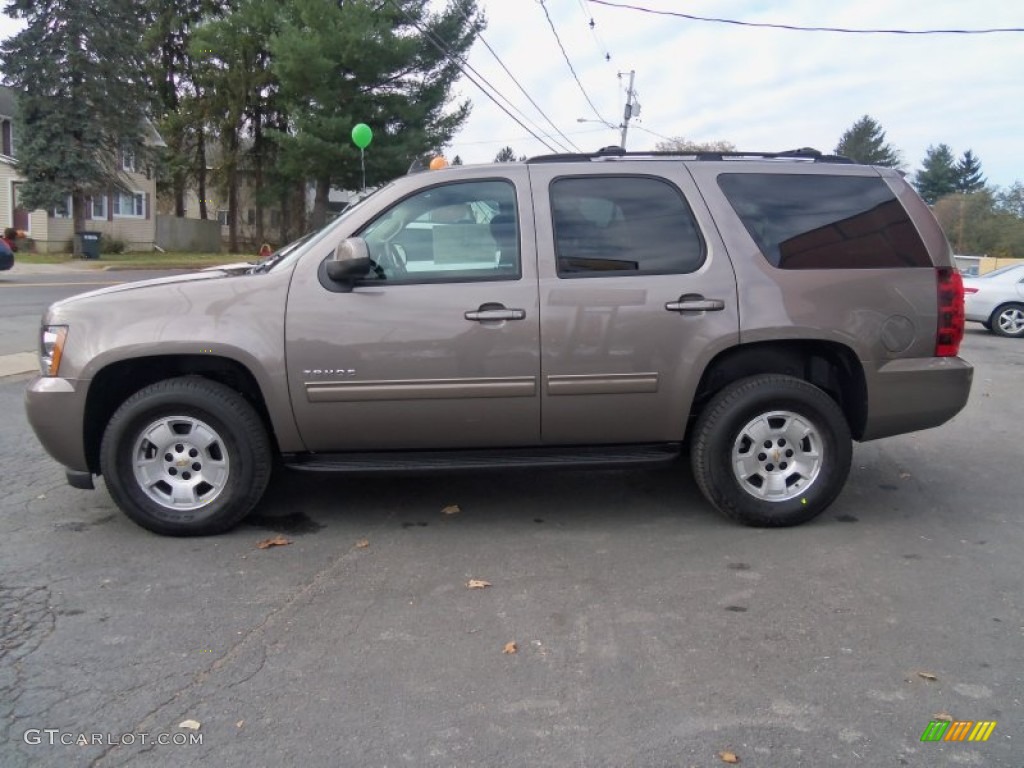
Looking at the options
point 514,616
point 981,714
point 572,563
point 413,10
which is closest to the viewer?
point 981,714

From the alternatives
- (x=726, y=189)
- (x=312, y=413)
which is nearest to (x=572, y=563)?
(x=312, y=413)

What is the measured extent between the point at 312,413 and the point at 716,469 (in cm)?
216

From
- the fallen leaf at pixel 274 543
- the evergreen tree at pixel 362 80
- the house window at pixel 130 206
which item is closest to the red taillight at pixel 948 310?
the fallen leaf at pixel 274 543

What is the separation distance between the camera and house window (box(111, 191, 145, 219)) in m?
40.6

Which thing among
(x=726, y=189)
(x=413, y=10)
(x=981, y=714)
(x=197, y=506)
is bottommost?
(x=981, y=714)

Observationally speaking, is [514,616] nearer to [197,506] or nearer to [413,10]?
[197,506]

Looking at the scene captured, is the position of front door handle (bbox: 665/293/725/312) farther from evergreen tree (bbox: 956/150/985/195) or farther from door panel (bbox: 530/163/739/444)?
evergreen tree (bbox: 956/150/985/195)

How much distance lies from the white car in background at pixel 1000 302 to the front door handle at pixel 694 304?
12.5 m

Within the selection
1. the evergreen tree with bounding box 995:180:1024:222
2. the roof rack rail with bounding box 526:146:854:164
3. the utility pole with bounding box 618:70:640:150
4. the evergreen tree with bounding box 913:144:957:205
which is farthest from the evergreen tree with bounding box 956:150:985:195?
the roof rack rail with bounding box 526:146:854:164

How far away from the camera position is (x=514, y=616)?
371cm

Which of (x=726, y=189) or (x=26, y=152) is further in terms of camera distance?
(x=26, y=152)

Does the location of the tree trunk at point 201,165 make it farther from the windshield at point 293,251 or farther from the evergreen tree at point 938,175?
the evergreen tree at point 938,175

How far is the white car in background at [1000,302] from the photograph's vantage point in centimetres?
1503

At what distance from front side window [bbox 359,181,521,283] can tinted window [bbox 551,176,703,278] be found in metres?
0.27
